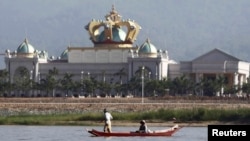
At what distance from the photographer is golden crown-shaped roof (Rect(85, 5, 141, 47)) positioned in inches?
6309

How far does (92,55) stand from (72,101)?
43.4 metres

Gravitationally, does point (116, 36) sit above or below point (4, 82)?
above

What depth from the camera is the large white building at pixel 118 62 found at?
500ft

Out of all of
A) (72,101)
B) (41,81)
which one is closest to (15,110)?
(72,101)

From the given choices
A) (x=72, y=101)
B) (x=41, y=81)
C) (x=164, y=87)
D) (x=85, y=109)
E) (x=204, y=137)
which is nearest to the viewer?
(x=204, y=137)

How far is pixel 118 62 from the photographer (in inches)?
6181

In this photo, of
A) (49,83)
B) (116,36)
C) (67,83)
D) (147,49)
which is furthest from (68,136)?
(116,36)

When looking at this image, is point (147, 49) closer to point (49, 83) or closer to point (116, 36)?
point (116, 36)

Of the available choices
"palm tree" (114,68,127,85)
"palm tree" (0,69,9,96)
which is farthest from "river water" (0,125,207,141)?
"palm tree" (114,68,127,85)

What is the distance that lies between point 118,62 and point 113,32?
6383 millimetres

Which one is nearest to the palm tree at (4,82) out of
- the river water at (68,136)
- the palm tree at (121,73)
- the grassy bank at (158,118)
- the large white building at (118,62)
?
the large white building at (118,62)

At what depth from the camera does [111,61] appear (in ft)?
516

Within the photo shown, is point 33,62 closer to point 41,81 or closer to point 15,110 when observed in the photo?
point 41,81

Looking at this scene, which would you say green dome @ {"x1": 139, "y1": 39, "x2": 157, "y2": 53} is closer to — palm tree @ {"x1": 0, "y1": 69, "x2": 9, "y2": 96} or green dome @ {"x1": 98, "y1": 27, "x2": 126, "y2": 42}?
green dome @ {"x1": 98, "y1": 27, "x2": 126, "y2": 42}
